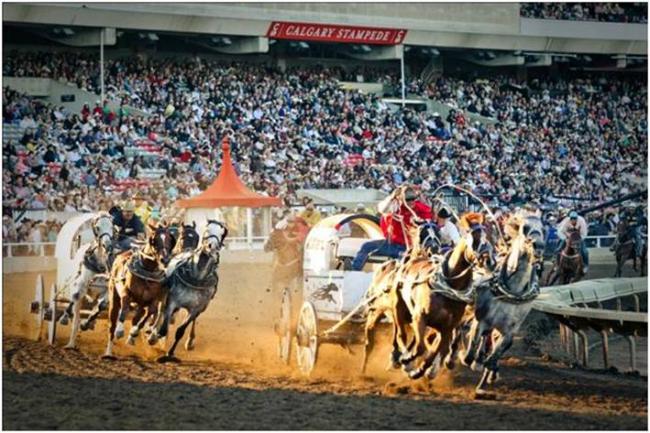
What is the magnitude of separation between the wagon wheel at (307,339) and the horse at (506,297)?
1.70m

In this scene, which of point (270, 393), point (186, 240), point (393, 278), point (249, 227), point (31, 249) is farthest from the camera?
point (249, 227)

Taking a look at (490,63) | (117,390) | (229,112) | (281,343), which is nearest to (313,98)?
(229,112)

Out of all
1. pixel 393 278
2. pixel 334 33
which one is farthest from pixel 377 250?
pixel 334 33

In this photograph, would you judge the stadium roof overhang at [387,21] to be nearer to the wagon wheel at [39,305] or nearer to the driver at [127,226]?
the wagon wheel at [39,305]

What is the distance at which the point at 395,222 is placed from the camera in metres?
14.3

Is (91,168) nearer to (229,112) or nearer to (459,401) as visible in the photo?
(229,112)

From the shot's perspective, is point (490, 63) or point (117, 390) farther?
point (490, 63)

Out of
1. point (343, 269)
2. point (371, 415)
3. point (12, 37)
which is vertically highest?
point (12, 37)

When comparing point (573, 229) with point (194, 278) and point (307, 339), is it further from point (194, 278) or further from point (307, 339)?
point (307, 339)

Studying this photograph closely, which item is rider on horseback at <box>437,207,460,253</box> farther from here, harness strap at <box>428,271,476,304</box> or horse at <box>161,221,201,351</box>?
horse at <box>161,221,201,351</box>

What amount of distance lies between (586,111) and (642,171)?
3434 millimetres

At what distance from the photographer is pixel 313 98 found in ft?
109

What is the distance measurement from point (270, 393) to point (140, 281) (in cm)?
289

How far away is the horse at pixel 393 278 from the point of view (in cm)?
1312
